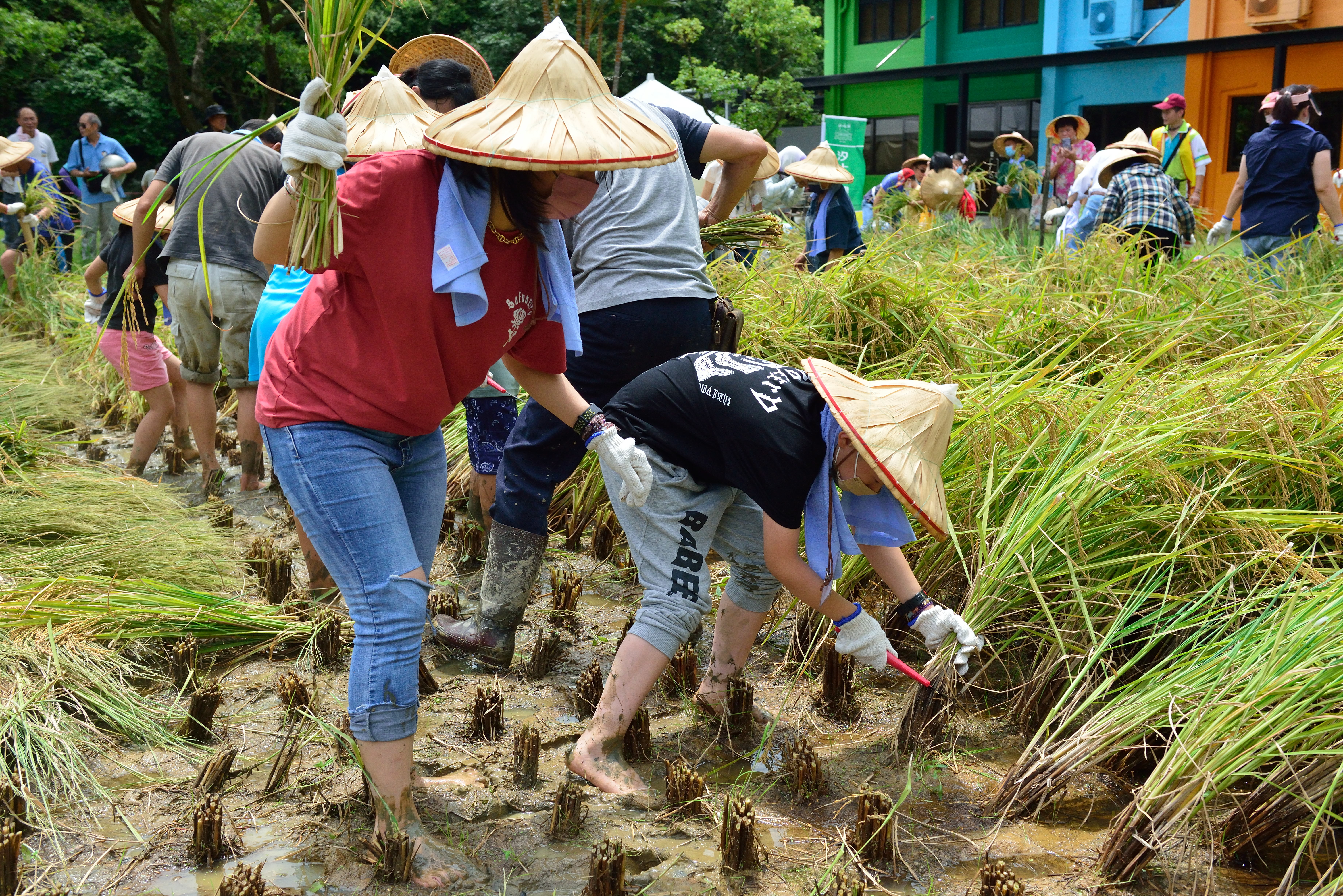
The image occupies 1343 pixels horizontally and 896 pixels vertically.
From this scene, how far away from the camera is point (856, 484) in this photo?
267 cm

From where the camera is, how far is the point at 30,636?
3193 millimetres

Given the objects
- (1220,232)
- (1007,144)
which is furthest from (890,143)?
(1220,232)

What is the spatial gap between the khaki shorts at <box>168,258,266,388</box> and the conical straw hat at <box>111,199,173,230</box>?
192 millimetres

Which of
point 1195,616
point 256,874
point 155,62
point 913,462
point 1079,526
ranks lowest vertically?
point 256,874

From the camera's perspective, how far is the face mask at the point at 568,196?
2.37 meters

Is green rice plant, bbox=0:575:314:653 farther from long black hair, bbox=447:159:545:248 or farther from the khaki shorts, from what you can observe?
long black hair, bbox=447:159:545:248

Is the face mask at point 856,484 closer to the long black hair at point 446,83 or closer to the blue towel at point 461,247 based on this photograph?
the blue towel at point 461,247

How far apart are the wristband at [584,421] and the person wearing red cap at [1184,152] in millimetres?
8191

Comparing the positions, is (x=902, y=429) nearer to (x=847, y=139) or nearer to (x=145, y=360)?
(x=145, y=360)

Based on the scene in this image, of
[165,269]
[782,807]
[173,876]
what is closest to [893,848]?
[782,807]

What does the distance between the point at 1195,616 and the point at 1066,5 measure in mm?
19984

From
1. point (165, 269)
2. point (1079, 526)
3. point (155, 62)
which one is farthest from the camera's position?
point (155, 62)

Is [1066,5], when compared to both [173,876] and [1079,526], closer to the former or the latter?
[1079,526]

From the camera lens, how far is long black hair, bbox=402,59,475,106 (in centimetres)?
365
